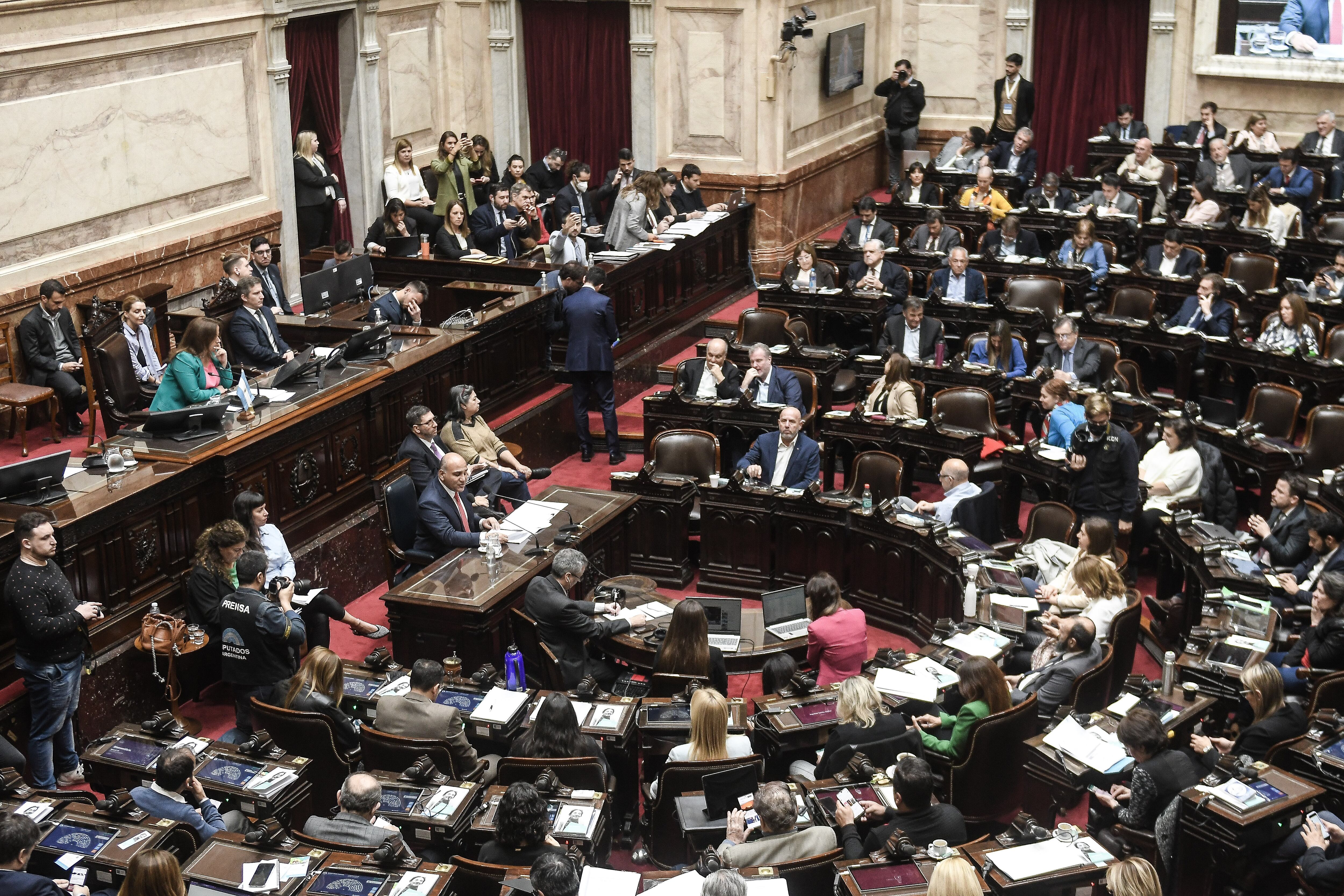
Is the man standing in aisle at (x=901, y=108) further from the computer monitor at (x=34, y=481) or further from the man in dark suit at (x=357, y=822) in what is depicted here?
the man in dark suit at (x=357, y=822)

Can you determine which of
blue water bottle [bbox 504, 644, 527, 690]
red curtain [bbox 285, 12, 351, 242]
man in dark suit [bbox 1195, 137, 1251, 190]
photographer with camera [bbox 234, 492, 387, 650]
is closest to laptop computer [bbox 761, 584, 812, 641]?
blue water bottle [bbox 504, 644, 527, 690]

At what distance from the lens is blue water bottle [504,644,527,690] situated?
8.20 meters

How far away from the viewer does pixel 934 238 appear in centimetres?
1458

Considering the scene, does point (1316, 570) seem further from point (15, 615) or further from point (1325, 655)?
point (15, 615)

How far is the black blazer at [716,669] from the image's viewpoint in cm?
794

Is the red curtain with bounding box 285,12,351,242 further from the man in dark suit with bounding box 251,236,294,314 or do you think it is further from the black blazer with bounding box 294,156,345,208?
the man in dark suit with bounding box 251,236,294,314

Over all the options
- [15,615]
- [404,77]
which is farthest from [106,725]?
[404,77]

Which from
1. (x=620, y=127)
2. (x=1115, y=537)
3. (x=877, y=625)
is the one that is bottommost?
(x=877, y=625)

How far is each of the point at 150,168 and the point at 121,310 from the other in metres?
1.84

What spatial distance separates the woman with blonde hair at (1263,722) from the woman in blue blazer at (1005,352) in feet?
16.7

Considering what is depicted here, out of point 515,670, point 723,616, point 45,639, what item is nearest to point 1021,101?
point 723,616

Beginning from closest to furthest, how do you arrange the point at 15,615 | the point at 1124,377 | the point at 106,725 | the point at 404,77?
1. the point at 15,615
2. the point at 106,725
3. the point at 1124,377
4. the point at 404,77

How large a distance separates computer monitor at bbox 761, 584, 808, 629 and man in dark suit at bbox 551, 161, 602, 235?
6726 millimetres

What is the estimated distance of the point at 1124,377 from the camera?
454 inches
